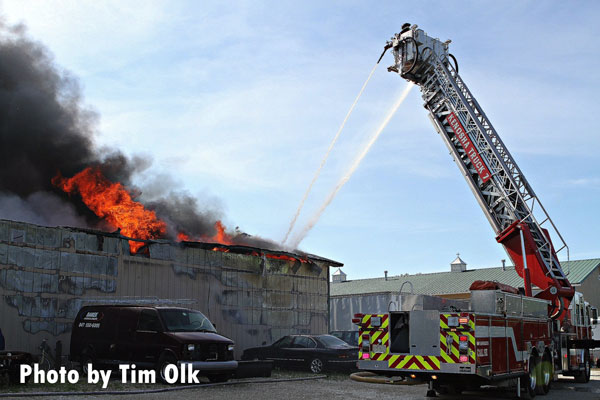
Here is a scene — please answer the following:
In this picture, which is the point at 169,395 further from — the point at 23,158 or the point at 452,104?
the point at 23,158

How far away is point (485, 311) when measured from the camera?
1319cm

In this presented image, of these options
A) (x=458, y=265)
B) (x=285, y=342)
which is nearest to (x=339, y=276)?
(x=458, y=265)

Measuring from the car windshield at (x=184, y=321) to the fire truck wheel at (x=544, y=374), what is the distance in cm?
824

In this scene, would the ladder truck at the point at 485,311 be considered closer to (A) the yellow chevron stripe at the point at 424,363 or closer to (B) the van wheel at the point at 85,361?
(A) the yellow chevron stripe at the point at 424,363

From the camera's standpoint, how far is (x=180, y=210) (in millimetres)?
26438

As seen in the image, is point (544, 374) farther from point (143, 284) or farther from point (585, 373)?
point (143, 284)

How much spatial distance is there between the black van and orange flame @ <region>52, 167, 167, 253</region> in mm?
5130

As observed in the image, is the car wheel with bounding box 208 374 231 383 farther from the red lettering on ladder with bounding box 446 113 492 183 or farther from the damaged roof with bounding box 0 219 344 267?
the red lettering on ladder with bounding box 446 113 492 183

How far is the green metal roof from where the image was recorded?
45.7m

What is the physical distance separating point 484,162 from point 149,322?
423 inches

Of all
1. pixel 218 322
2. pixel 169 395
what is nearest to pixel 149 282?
pixel 218 322

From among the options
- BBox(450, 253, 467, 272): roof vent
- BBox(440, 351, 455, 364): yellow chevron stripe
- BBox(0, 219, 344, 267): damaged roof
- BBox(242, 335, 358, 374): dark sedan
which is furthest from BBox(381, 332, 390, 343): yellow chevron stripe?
BBox(450, 253, 467, 272): roof vent

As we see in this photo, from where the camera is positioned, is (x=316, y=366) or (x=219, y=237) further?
(x=219, y=237)

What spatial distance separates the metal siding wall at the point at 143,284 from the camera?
17.2m
